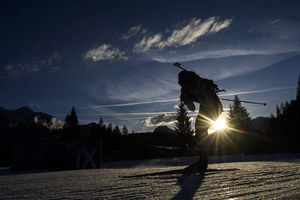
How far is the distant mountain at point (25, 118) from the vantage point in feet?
295

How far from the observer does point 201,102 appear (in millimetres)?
3785

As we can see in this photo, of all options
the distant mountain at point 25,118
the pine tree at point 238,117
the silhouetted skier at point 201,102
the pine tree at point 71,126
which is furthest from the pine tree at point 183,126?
A: the distant mountain at point 25,118

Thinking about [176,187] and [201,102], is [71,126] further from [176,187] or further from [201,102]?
[176,187]

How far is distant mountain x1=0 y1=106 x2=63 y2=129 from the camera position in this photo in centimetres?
9003

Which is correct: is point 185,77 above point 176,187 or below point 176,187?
above

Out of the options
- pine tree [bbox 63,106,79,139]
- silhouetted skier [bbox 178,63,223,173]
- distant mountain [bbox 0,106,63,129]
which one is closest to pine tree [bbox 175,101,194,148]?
pine tree [bbox 63,106,79,139]

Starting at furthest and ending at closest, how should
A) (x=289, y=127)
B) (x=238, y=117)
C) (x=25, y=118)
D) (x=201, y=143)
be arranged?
1. (x=25, y=118)
2. (x=238, y=117)
3. (x=289, y=127)
4. (x=201, y=143)

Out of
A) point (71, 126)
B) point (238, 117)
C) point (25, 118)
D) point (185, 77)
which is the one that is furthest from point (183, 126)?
point (25, 118)

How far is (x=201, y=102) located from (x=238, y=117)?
4604 cm

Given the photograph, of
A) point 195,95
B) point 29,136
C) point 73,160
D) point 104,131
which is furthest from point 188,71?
point 29,136

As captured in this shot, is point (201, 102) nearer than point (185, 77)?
Yes

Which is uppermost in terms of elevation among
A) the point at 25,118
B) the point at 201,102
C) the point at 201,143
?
the point at 25,118

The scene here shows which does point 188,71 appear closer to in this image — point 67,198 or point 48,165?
point 67,198

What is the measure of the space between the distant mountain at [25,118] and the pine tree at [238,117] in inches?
3176
